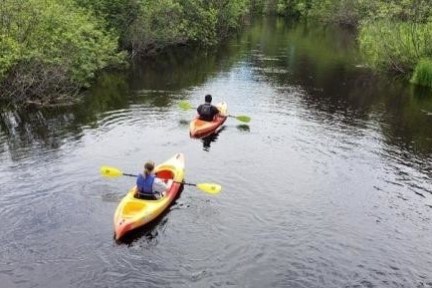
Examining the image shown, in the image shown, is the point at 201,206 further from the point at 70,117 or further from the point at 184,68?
the point at 184,68

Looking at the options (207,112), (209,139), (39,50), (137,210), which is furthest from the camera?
(39,50)

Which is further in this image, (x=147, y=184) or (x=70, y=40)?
(x=70, y=40)

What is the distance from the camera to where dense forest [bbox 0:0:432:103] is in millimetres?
27500

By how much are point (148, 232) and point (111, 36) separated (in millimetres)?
26324

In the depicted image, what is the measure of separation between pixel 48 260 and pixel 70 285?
4.47 ft

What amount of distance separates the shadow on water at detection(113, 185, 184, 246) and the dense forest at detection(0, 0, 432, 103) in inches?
549

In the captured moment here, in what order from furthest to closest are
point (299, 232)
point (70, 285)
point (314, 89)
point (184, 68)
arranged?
point (184, 68)
point (314, 89)
point (299, 232)
point (70, 285)

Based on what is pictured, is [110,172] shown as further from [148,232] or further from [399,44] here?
[399,44]

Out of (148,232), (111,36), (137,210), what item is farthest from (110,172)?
(111,36)

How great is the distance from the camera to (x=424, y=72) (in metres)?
34.3

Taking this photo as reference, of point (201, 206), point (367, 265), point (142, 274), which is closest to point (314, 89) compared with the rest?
point (201, 206)

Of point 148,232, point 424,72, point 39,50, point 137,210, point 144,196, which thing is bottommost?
point 148,232

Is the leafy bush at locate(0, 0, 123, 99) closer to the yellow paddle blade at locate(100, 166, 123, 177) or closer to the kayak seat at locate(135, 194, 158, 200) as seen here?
the yellow paddle blade at locate(100, 166, 123, 177)

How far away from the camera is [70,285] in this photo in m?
12.6
